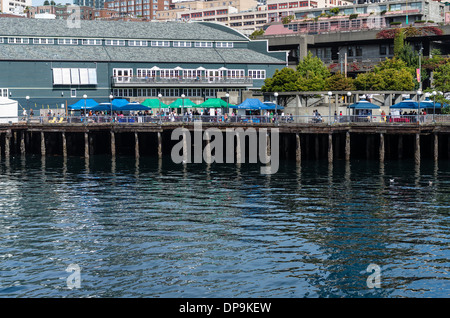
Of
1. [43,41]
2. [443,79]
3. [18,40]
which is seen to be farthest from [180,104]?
[443,79]

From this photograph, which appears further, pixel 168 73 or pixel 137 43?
pixel 137 43

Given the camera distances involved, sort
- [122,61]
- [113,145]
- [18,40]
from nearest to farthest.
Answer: [113,145], [18,40], [122,61]

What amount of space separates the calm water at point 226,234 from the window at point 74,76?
37.9m

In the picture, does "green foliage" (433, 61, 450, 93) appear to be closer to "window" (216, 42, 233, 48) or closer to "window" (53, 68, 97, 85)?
"window" (216, 42, 233, 48)

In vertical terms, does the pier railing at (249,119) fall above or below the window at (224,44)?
below

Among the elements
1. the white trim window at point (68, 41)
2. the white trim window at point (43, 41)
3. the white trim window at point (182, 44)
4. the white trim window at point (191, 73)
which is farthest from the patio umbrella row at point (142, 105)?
the white trim window at point (182, 44)

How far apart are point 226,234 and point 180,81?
67.7 metres

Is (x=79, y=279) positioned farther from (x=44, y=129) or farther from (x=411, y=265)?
(x=44, y=129)

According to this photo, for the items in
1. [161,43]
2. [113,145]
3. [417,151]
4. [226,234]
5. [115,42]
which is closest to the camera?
[226,234]

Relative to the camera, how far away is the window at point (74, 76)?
3813 inches

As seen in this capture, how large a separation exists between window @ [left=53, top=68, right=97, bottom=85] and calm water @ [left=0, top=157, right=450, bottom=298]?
37897mm

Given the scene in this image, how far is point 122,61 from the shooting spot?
10069cm

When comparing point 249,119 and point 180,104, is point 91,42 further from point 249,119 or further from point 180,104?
point 249,119

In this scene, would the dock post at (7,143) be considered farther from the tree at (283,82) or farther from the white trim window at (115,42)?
the tree at (283,82)
